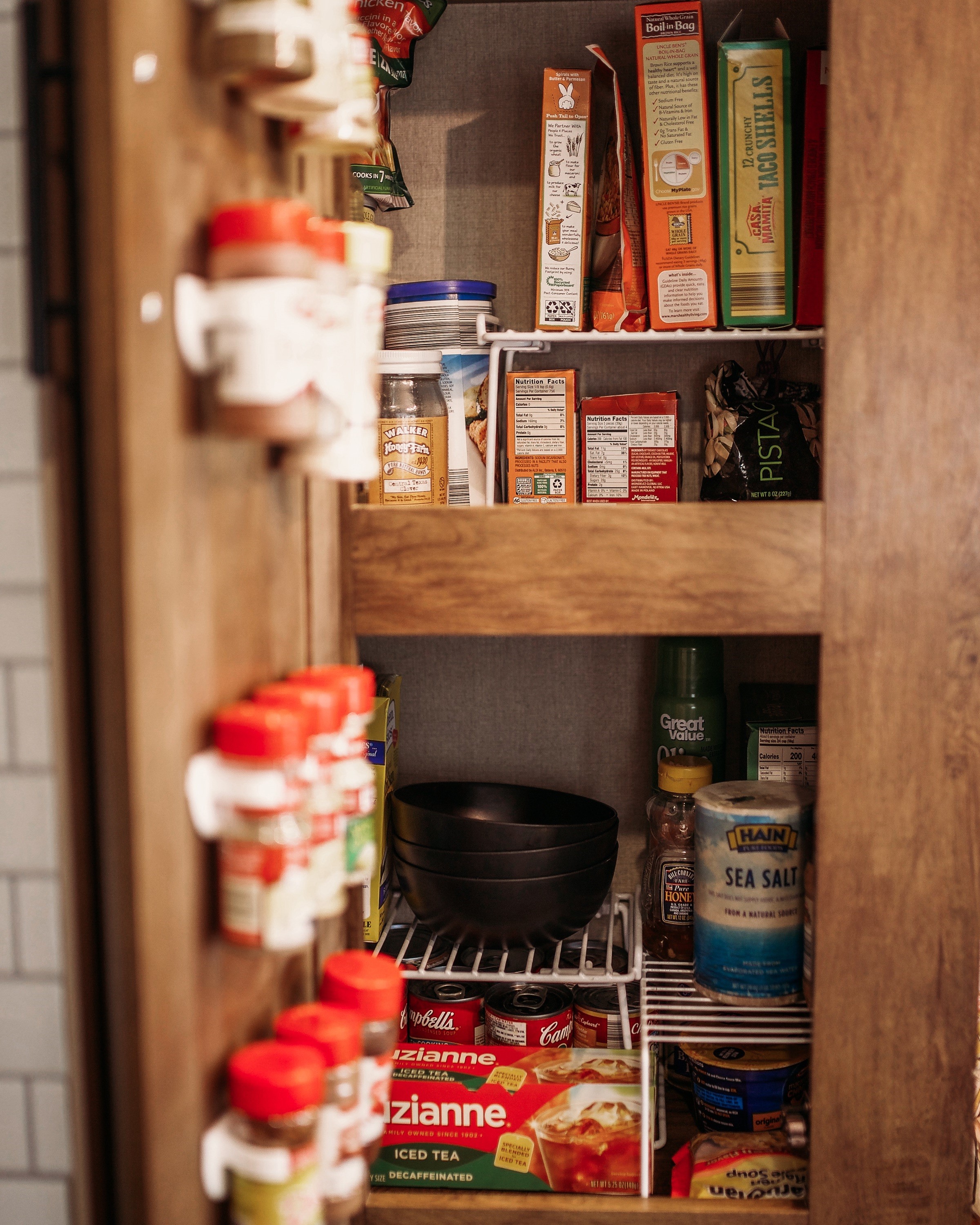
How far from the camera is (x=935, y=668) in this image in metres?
1.28

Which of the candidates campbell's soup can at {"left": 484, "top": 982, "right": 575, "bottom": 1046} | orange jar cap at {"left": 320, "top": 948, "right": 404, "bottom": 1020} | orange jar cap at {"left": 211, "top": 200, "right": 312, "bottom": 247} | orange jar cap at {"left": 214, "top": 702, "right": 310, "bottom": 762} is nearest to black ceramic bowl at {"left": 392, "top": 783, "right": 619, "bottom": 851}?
campbell's soup can at {"left": 484, "top": 982, "right": 575, "bottom": 1046}

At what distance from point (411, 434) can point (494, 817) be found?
0.66 metres

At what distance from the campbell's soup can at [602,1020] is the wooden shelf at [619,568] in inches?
24.7

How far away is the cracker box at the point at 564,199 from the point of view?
5.06 feet

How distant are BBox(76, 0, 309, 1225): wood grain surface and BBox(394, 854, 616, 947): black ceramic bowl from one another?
0.55 m

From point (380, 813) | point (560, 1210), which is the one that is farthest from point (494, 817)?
point (560, 1210)

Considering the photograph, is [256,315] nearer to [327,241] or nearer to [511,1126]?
[327,241]

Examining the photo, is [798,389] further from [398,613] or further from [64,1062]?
[64,1062]

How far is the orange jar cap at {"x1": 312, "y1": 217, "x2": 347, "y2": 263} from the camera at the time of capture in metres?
0.91

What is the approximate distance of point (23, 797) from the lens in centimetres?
95

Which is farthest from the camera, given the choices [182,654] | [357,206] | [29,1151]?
[357,206]

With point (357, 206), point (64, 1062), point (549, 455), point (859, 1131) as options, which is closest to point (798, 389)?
point (549, 455)

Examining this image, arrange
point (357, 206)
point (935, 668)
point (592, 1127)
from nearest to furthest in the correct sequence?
point (935, 668) → point (592, 1127) → point (357, 206)

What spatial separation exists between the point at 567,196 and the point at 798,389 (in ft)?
1.53
